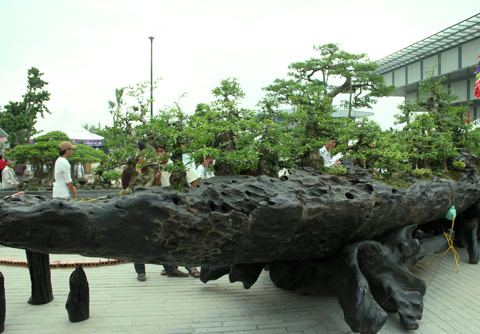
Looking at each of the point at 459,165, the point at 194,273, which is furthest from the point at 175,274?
the point at 459,165

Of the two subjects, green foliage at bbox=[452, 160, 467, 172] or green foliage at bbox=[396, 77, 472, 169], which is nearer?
green foliage at bbox=[452, 160, 467, 172]

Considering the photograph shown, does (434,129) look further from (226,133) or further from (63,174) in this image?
(63,174)

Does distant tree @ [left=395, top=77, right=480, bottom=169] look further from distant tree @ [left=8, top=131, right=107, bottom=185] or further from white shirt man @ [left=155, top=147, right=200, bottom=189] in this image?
distant tree @ [left=8, top=131, right=107, bottom=185]

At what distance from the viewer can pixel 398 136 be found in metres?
6.32

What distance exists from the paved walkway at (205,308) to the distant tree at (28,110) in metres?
13.0

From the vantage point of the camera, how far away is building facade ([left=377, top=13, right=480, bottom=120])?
557 inches

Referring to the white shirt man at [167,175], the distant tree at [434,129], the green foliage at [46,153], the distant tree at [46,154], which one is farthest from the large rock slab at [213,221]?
the green foliage at [46,153]

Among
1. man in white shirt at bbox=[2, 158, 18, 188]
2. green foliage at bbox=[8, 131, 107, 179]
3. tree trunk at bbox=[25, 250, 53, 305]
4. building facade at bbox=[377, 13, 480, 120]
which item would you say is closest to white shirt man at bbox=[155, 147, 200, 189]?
tree trunk at bbox=[25, 250, 53, 305]

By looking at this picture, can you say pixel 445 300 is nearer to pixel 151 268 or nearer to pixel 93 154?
pixel 151 268

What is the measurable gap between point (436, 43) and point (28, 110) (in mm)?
17987

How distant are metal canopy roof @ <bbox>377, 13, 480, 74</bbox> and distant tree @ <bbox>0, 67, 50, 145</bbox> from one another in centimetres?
1566

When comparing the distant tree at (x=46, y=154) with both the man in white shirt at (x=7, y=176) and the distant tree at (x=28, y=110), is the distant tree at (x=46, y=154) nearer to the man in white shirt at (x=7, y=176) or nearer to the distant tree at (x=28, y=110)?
the man in white shirt at (x=7, y=176)

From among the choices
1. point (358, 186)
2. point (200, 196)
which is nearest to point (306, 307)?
point (358, 186)

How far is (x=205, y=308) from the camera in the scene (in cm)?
335
